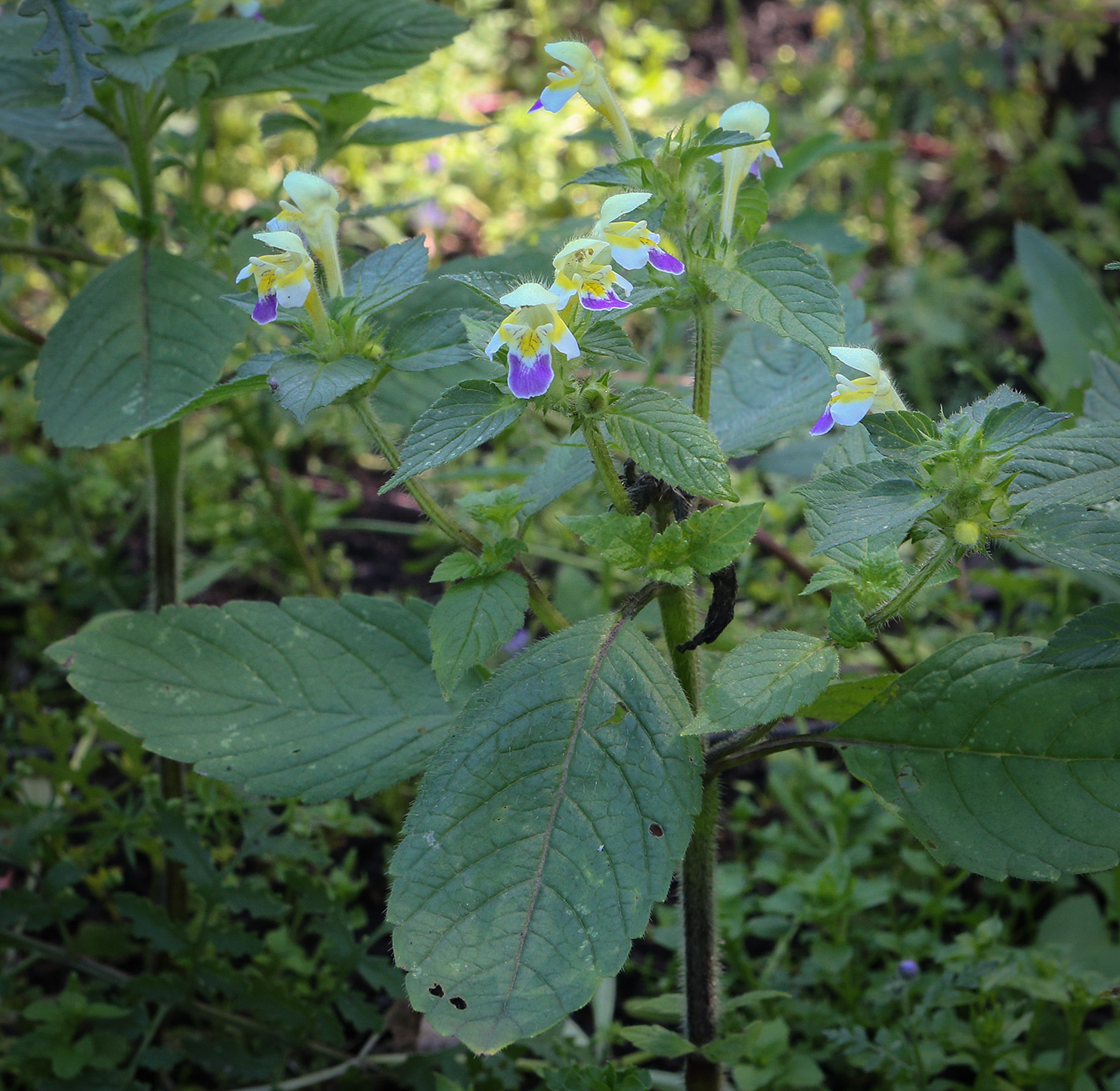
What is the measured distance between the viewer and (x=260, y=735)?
4.41ft

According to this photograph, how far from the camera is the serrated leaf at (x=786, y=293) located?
107cm

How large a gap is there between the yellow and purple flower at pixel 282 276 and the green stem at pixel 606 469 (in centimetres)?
35

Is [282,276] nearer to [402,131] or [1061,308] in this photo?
[402,131]

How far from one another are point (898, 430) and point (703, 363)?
0.86 feet

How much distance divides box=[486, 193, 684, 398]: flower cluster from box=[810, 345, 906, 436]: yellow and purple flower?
202mm

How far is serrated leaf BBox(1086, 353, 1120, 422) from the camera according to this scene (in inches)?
52.1

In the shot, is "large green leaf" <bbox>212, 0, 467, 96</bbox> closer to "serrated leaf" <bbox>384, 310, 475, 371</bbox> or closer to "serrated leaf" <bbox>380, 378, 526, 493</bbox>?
"serrated leaf" <bbox>384, 310, 475, 371</bbox>

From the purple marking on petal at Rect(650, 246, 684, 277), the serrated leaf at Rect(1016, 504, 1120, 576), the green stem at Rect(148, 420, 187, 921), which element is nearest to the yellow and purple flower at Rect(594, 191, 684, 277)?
the purple marking on petal at Rect(650, 246, 684, 277)

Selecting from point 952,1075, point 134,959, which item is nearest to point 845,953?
point 952,1075

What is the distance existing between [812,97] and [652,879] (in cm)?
361

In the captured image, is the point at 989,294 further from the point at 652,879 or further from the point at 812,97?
the point at 652,879

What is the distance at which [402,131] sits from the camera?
72.2 inches

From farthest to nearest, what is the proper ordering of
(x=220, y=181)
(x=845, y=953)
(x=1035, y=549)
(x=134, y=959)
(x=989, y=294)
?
1. (x=220, y=181)
2. (x=989, y=294)
3. (x=134, y=959)
4. (x=845, y=953)
5. (x=1035, y=549)

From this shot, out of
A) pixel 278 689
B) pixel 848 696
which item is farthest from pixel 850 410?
pixel 278 689
